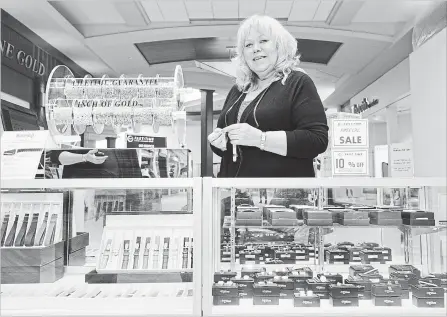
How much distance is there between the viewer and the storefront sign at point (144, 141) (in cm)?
147

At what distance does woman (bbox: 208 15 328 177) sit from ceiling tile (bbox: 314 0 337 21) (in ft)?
11.7

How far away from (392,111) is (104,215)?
6947 mm

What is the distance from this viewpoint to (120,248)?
4.54 ft

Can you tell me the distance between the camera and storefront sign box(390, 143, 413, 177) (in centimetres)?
173

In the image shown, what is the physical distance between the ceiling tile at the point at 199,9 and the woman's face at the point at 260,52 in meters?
3.50

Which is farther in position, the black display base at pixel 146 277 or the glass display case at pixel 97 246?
the black display base at pixel 146 277

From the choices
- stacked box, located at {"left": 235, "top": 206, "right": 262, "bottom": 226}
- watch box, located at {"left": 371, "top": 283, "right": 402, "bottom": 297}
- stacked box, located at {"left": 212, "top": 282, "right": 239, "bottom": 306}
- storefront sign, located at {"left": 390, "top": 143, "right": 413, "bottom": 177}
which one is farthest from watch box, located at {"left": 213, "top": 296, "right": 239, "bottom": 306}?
storefront sign, located at {"left": 390, "top": 143, "right": 413, "bottom": 177}

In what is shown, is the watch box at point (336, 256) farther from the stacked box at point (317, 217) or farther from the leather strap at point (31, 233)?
the leather strap at point (31, 233)

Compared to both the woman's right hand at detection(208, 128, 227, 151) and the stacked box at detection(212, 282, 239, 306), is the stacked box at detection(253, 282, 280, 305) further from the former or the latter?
the woman's right hand at detection(208, 128, 227, 151)

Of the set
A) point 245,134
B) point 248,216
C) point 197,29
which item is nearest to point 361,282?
point 248,216

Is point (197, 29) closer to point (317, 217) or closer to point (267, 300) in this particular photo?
point (317, 217)

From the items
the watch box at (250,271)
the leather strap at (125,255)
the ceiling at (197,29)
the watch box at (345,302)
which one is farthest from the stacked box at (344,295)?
the ceiling at (197,29)

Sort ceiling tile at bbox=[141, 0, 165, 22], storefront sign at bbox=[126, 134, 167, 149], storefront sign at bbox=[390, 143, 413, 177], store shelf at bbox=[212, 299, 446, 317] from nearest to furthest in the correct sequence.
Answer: store shelf at bbox=[212, 299, 446, 317] → storefront sign at bbox=[126, 134, 167, 149] → storefront sign at bbox=[390, 143, 413, 177] → ceiling tile at bbox=[141, 0, 165, 22]

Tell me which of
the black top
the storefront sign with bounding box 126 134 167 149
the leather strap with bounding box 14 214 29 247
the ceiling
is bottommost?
the leather strap with bounding box 14 214 29 247
